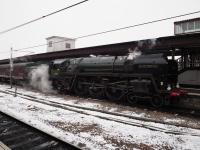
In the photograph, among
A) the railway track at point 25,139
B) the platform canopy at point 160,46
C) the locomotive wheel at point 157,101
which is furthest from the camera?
the platform canopy at point 160,46

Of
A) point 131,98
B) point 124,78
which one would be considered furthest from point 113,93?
point 131,98

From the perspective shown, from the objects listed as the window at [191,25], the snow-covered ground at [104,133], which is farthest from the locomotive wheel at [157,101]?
the window at [191,25]

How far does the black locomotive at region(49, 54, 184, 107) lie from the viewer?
449 inches

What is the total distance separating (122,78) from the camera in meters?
13.3

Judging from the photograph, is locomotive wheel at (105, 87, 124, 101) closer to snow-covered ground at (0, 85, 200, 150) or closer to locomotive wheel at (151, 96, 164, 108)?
locomotive wheel at (151, 96, 164, 108)

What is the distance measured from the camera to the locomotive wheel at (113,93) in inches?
534

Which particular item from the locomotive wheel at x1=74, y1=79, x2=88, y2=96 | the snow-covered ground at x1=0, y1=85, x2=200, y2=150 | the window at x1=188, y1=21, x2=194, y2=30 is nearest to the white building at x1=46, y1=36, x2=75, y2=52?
the window at x1=188, y1=21, x2=194, y2=30

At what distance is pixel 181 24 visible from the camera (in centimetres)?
2909

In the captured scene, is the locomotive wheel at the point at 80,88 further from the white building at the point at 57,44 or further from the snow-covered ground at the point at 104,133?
the white building at the point at 57,44

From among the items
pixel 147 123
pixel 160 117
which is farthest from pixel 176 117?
pixel 147 123

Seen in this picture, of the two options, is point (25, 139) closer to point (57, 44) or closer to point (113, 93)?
point (113, 93)

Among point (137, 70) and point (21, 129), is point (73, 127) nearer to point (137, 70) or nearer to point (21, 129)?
point (21, 129)

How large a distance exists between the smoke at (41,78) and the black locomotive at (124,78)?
2.68 metres

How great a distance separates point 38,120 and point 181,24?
1005 inches
